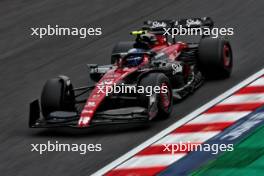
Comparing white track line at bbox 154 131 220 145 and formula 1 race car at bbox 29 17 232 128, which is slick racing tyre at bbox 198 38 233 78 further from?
white track line at bbox 154 131 220 145

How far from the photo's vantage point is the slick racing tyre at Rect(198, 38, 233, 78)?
1598 cm

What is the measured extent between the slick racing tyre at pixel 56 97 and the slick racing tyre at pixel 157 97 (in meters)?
1.22

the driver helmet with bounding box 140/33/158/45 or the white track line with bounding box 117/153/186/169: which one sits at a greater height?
the driver helmet with bounding box 140/33/158/45

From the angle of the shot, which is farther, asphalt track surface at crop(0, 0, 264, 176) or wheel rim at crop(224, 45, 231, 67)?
wheel rim at crop(224, 45, 231, 67)

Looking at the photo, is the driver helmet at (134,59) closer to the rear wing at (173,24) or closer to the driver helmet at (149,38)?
the driver helmet at (149,38)

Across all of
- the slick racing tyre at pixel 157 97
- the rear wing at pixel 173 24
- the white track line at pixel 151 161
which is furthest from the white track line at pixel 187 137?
the rear wing at pixel 173 24

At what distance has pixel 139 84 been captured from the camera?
14.1 meters

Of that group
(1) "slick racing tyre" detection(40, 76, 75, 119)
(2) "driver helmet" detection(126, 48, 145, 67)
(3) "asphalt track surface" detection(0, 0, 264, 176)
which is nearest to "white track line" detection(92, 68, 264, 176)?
(3) "asphalt track surface" detection(0, 0, 264, 176)

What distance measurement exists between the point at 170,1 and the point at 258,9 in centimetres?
240

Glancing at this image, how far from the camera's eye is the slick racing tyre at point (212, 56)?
52.4 ft

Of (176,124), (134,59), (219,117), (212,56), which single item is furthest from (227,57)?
(176,124)

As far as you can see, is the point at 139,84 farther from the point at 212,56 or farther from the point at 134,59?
the point at 212,56

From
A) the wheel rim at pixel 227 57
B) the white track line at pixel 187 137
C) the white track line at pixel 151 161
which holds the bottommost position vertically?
the white track line at pixel 151 161

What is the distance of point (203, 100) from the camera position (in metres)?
15.2
